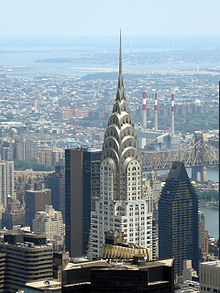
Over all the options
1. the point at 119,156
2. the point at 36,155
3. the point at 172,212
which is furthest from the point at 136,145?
the point at 36,155

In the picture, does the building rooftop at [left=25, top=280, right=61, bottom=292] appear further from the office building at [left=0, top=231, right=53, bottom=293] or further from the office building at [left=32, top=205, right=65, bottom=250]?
the office building at [left=32, top=205, right=65, bottom=250]

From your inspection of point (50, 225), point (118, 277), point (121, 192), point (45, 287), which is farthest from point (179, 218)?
point (118, 277)

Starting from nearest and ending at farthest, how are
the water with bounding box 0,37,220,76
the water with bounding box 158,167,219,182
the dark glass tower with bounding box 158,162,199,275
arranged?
the dark glass tower with bounding box 158,162,199,275
the water with bounding box 158,167,219,182
the water with bounding box 0,37,220,76

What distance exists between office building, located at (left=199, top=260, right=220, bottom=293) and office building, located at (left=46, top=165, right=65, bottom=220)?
23.8 metres

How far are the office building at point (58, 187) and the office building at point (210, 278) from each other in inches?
935

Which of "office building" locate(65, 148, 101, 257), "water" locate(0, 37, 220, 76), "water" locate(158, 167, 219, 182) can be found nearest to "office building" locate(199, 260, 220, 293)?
"office building" locate(65, 148, 101, 257)

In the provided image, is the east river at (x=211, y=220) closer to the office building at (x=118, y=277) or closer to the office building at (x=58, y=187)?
the office building at (x=58, y=187)

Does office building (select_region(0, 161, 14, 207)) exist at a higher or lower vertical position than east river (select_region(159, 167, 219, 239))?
lower

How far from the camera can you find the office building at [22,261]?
2245 cm

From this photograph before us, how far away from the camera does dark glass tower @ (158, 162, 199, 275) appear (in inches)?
1377

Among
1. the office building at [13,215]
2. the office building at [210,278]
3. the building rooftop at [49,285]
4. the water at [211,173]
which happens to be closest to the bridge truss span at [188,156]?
the water at [211,173]

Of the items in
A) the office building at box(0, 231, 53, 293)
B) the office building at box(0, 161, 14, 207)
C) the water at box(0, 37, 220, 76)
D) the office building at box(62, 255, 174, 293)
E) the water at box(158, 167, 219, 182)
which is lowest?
the office building at box(0, 161, 14, 207)

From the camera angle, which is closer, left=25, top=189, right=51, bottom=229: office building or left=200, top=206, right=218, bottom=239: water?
left=200, top=206, right=218, bottom=239: water

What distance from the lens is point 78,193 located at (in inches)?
1474
